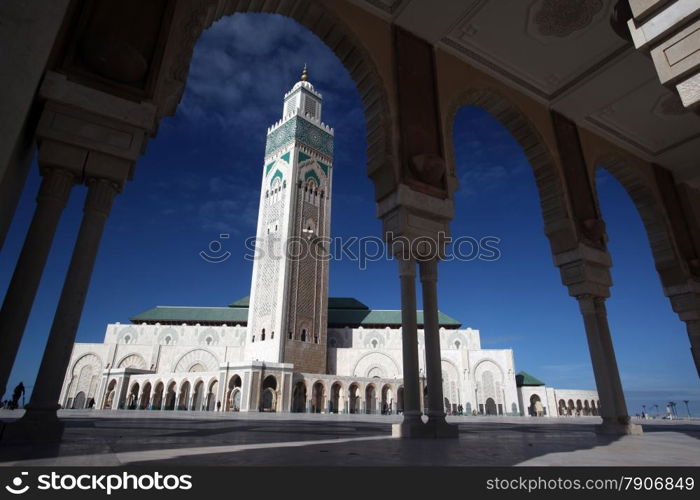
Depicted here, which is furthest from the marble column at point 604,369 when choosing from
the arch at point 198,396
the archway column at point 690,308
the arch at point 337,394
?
the arch at point 198,396

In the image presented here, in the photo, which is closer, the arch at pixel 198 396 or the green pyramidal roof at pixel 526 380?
the arch at pixel 198 396

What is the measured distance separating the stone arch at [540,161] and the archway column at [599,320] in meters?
0.34

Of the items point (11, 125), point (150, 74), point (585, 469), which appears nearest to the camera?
point (11, 125)

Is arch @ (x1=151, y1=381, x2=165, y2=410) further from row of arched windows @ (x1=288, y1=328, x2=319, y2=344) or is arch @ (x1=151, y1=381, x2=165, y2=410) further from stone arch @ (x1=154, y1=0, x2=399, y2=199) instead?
stone arch @ (x1=154, y1=0, x2=399, y2=199)

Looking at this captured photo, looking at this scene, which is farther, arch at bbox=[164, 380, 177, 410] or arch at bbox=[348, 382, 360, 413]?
arch at bbox=[164, 380, 177, 410]

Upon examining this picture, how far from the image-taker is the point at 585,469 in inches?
66.4

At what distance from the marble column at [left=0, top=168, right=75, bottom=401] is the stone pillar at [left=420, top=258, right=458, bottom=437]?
349 centimetres

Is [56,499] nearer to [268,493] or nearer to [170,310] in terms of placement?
[268,493]

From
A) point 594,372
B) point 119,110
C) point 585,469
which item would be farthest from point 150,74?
point 594,372

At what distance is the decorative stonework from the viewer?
18.7ft

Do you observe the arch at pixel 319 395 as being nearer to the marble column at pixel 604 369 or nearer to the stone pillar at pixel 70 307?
the marble column at pixel 604 369

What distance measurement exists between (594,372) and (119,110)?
23.0 ft

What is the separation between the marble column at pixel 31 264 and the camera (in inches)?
109

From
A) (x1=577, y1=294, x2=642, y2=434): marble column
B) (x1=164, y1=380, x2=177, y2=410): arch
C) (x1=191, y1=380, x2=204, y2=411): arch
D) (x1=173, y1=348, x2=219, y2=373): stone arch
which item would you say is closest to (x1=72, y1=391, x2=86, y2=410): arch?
(x1=173, y1=348, x2=219, y2=373): stone arch
